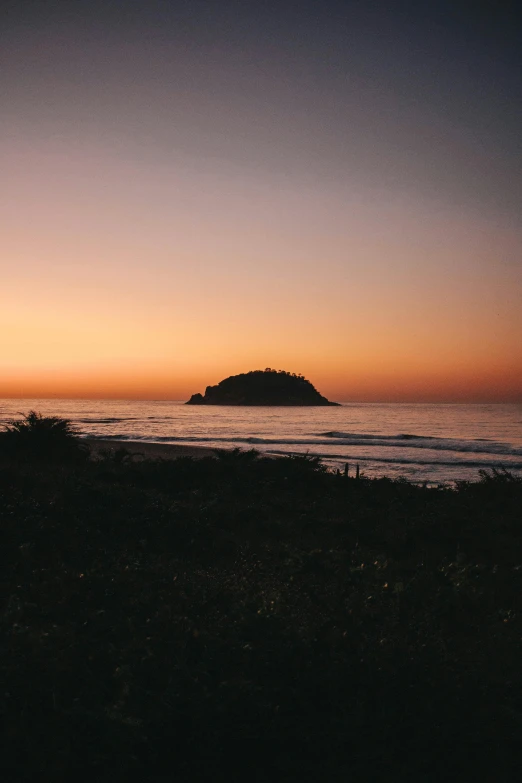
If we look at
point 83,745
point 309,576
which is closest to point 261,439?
point 309,576

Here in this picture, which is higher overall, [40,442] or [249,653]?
[40,442]

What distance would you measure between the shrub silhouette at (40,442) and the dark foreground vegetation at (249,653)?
7478 mm

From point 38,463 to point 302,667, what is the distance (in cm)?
1264

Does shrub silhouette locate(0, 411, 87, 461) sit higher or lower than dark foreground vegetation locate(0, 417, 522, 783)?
higher

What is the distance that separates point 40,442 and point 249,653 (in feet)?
45.3

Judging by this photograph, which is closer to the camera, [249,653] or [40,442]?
[249,653]

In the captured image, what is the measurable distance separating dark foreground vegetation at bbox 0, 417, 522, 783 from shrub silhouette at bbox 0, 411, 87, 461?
7478 mm

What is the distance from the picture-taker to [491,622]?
17.8 feet

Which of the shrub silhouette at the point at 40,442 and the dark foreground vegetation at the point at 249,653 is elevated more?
the shrub silhouette at the point at 40,442

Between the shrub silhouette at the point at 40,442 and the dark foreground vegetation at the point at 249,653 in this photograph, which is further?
the shrub silhouette at the point at 40,442

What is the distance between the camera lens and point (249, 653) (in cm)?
421

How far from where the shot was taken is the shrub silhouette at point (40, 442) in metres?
15.4

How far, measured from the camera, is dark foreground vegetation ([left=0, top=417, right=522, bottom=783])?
11.5ft

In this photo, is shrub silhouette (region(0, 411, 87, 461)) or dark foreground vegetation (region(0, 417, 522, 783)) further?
shrub silhouette (region(0, 411, 87, 461))
